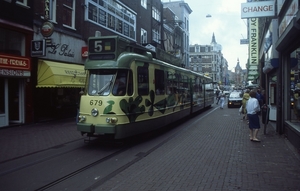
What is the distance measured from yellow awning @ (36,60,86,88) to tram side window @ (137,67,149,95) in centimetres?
644

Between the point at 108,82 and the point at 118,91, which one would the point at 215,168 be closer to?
the point at 118,91

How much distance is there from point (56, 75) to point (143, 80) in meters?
6.70

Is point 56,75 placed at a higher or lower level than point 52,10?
lower

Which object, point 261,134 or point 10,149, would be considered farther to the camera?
point 261,134

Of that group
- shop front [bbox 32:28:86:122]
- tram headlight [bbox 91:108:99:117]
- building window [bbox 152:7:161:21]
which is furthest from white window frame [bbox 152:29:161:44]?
tram headlight [bbox 91:108:99:117]

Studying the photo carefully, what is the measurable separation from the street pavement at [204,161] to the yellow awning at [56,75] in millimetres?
3245

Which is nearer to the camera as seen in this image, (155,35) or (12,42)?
(12,42)

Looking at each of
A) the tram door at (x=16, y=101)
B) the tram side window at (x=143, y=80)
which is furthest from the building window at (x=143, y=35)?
the tram side window at (x=143, y=80)

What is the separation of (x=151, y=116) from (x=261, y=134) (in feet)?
14.7

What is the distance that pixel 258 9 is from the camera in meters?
12.7

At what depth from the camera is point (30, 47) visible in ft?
47.0

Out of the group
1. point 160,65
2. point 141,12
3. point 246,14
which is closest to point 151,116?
point 160,65

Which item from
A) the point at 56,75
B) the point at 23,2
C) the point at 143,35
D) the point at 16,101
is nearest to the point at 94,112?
the point at 56,75

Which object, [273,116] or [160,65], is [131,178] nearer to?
[160,65]
